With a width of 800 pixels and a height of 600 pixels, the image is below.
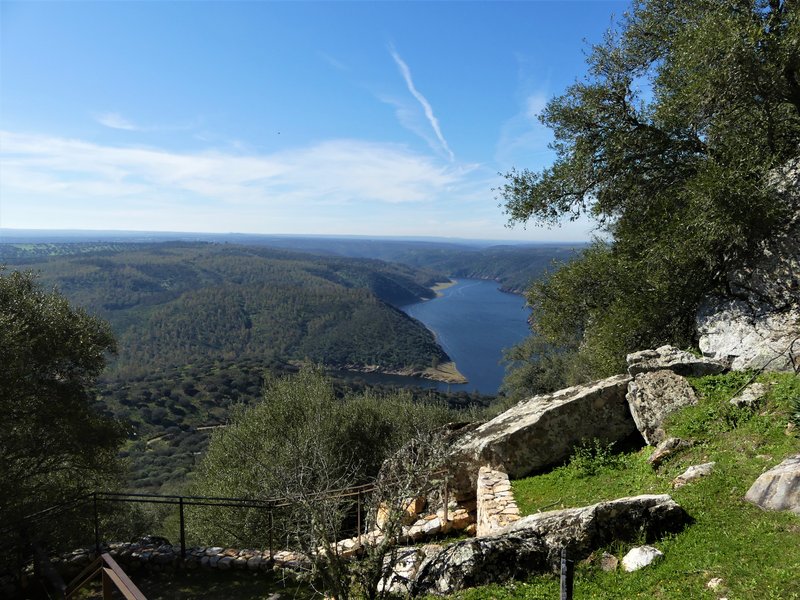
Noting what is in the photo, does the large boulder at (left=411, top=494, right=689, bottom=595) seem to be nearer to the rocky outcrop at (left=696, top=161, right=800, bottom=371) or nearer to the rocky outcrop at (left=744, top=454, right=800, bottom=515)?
the rocky outcrop at (left=744, top=454, right=800, bottom=515)

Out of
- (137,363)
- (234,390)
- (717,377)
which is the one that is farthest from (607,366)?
(137,363)

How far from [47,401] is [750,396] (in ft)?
60.8

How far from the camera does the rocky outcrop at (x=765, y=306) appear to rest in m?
10.2

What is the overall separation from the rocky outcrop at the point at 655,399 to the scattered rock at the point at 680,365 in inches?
10.3

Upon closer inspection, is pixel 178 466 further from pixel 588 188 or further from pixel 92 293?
pixel 92 293

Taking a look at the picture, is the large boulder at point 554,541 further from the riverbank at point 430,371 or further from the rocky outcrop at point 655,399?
the riverbank at point 430,371

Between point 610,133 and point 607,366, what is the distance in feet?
23.5

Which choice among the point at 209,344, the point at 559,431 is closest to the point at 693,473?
the point at 559,431

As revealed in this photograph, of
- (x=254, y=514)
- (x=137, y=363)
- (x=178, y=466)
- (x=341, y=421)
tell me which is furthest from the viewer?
(x=137, y=363)

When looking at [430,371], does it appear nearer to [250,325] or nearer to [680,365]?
[250,325]

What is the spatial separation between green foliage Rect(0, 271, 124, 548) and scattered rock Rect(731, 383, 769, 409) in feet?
56.5

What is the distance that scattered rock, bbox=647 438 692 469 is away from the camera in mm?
8469

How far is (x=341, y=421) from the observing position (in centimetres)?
2281

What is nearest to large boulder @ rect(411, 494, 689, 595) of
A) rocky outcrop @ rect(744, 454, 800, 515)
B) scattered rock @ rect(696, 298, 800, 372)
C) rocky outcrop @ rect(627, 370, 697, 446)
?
rocky outcrop @ rect(744, 454, 800, 515)
